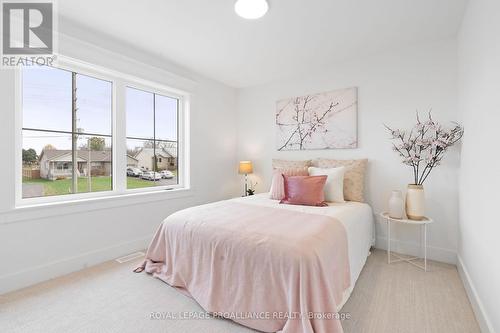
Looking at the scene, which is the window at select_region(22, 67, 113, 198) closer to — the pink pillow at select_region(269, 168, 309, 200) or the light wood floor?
the light wood floor

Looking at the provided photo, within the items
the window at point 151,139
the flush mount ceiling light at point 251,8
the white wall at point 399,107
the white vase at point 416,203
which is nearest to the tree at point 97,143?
the window at point 151,139

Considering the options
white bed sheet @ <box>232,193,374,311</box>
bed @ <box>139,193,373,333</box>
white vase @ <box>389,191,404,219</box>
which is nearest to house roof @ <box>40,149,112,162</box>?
bed @ <box>139,193,373,333</box>

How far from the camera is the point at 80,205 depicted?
7.55 feet

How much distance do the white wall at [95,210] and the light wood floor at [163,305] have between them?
20 centimetres

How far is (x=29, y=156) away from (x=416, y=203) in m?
3.76

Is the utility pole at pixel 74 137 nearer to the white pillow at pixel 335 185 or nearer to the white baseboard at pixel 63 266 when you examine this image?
the white baseboard at pixel 63 266

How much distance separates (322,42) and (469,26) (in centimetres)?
123

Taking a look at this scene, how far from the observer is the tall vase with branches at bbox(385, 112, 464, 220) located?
231 centimetres

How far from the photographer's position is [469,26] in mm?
1945

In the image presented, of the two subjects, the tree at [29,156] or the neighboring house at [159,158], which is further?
the neighboring house at [159,158]

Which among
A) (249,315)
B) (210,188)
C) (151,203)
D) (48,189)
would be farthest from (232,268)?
(210,188)

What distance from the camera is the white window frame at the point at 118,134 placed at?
2047mm

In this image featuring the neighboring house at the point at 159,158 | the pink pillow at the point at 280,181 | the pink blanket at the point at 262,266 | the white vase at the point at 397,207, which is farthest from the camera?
the neighboring house at the point at 159,158

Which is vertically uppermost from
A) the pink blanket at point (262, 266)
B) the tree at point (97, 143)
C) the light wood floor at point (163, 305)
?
the tree at point (97, 143)
